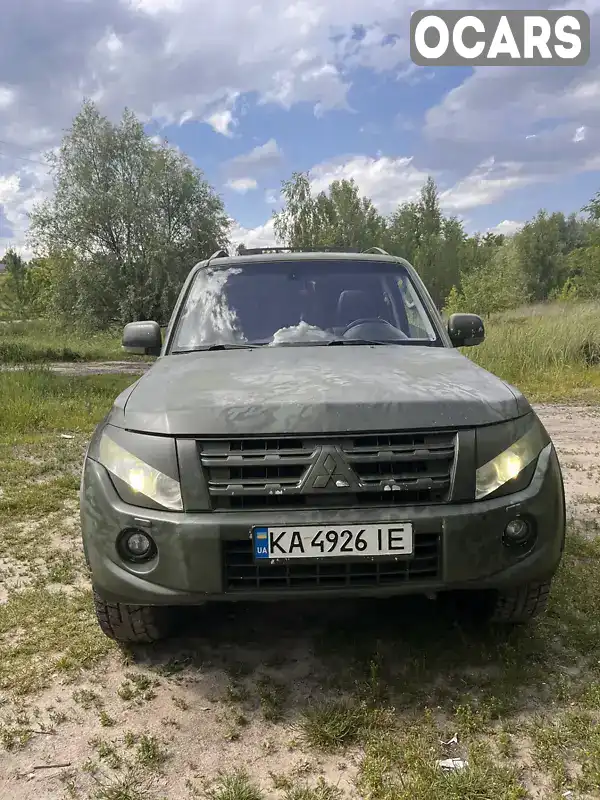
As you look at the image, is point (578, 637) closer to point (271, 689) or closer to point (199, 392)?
point (271, 689)

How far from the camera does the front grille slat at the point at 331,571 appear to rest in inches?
93.0

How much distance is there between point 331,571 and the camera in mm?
2402

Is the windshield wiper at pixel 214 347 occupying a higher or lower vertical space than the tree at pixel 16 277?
higher

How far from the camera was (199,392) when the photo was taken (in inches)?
102

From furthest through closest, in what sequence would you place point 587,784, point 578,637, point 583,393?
point 583,393 < point 578,637 < point 587,784

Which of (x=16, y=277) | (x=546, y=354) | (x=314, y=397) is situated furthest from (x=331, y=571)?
(x=16, y=277)

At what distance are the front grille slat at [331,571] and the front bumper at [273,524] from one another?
1 centimetres

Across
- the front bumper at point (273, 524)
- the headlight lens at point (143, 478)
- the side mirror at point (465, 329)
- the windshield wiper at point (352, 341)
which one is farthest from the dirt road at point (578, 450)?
the headlight lens at point (143, 478)

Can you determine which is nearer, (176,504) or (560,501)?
(176,504)

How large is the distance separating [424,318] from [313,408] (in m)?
1.61

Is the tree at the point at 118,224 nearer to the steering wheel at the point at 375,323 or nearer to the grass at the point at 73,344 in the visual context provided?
the grass at the point at 73,344

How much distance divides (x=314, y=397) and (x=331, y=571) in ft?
2.08

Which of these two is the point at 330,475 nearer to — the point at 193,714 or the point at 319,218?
the point at 193,714

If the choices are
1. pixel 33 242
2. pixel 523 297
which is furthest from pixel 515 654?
pixel 523 297
